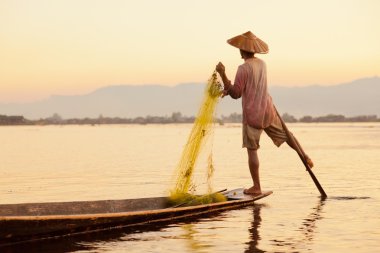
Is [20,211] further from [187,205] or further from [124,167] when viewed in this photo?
[124,167]

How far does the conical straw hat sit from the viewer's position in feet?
39.1

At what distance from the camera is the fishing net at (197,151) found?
11.3 metres

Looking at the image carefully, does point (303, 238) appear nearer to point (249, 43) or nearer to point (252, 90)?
point (252, 90)

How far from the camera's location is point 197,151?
11.4 metres

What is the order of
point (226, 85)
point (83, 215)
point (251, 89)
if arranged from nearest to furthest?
point (83, 215) → point (226, 85) → point (251, 89)

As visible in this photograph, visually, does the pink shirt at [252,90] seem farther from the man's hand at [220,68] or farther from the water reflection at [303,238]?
the water reflection at [303,238]

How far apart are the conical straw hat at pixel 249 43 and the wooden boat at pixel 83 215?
242 cm

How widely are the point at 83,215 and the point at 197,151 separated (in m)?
2.96

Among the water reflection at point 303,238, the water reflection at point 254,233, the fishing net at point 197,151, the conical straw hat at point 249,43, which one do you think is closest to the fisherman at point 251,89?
the conical straw hat at point 249,43

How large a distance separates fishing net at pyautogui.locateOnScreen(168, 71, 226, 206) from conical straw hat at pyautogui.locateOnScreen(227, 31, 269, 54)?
733 millimetres

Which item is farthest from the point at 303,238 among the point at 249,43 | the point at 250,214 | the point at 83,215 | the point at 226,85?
the point at 249,43

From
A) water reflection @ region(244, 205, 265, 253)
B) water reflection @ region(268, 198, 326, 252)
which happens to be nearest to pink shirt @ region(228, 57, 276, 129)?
water reflection @ region(244, 205, 265, 253)

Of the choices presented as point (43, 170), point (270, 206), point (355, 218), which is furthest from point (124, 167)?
point (355, 218)

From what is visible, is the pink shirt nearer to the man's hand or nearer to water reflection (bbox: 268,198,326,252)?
the man's hand
